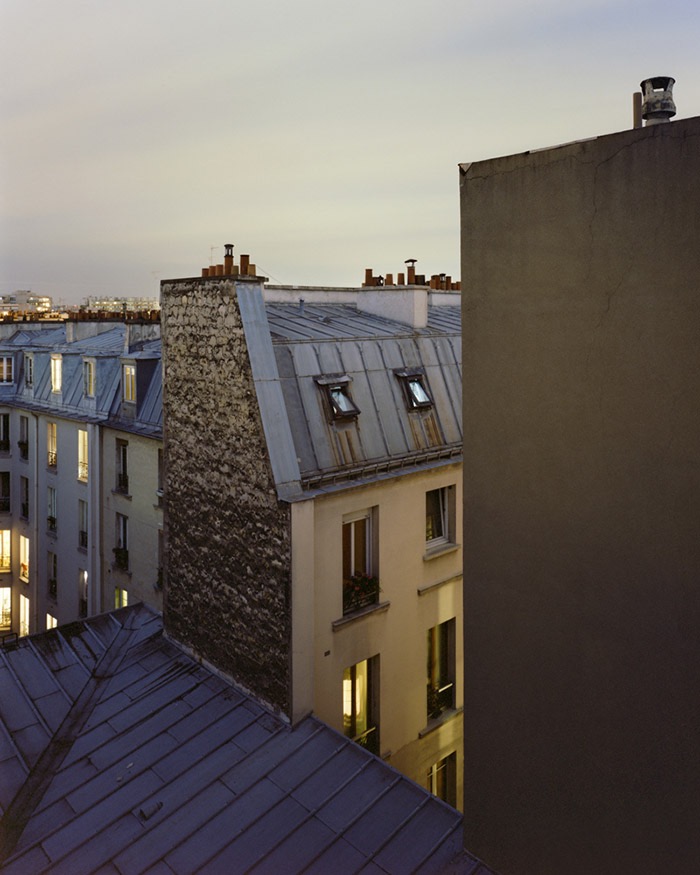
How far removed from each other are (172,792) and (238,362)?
6232 mm

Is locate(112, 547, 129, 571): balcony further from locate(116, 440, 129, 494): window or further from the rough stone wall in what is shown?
the rough stone wall

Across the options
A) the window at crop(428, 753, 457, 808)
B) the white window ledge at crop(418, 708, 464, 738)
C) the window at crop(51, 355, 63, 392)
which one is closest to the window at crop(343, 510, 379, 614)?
the white window ledge at crop(418, 708, 464, 738)

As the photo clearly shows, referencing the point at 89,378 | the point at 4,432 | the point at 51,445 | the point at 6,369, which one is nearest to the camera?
the point at 89,378

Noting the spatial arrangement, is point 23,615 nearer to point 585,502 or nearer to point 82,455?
point 82,455

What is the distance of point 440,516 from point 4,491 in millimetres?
22526

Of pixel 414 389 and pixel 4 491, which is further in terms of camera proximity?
pixel 4 491

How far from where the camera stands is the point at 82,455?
24.3m

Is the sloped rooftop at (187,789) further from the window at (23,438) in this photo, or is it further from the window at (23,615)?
the window at (23,615)

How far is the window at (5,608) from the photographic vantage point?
98.5 feet

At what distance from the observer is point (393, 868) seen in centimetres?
847

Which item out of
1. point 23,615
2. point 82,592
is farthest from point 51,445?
point 23,615

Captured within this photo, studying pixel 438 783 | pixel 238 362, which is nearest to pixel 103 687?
pixel 238 362

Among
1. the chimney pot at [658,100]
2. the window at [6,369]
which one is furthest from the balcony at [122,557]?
the chimney pot at [658,100]

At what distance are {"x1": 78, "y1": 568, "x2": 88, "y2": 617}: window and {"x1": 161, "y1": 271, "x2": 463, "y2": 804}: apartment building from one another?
39.5ft
